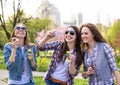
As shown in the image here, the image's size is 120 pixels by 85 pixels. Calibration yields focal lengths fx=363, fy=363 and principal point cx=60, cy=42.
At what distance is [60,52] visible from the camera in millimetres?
5305

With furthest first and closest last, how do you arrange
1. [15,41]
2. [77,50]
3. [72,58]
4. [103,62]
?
1. [77,50]
2. [15,41]
3. [72,58]
4. [103,62]

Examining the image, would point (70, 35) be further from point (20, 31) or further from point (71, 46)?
point (20, 31)

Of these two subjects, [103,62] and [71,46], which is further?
[71,46]

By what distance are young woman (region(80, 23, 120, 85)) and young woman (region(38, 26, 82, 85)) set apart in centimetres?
19

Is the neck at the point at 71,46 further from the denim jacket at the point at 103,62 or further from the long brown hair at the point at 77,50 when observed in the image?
the denim jacket at the point at 103,62

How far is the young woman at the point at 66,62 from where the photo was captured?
16.9 ft

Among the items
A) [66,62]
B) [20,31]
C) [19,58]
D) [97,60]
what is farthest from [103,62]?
[20,31]

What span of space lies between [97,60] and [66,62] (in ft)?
1.73

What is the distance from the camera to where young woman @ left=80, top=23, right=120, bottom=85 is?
4.84 metres

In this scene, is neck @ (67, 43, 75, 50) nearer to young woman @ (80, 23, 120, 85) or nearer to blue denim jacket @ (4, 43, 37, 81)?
young woman @ (80, 23, 120, 85)

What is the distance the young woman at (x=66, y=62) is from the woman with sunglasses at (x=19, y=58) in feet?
0.95

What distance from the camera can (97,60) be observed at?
4.86 m

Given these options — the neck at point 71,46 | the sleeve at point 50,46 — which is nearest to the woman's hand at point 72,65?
the neck at point 71,46

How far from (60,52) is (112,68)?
84cm
